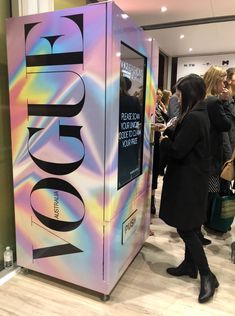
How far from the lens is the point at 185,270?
223cm

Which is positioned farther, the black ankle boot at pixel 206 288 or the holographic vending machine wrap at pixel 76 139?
the black ankle boot at pixel 206 288

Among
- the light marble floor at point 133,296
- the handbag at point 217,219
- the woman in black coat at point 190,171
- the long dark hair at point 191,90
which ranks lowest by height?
the light marble floor at point 133,296

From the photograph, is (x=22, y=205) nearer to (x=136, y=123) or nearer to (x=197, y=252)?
(x=136, y=123)

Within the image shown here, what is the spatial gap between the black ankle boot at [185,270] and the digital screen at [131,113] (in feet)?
2.62

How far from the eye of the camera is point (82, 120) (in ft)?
5.72

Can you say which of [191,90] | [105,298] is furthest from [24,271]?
[191,90]

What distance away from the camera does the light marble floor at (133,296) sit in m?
1.84

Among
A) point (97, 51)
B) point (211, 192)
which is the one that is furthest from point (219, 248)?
point (97, 51)

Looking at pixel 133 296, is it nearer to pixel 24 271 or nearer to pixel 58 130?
pixel 24 271

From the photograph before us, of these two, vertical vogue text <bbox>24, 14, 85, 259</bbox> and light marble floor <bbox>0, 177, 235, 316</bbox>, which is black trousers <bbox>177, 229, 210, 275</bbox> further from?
vertical vogue text <bbox>24, 14, 85, 259</bbox>

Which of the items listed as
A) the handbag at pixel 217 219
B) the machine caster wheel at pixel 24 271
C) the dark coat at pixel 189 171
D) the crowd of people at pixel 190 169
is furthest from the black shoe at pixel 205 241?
the machine caster wheel at pixel 24 271

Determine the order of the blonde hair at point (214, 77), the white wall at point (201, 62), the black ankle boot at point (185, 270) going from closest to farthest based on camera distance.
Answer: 1. the black ankle boot at point (185, 270)
2. the blonde hair at point (214, 77)
3. the white wall at point (201, 62)

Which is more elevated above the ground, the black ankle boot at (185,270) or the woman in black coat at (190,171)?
the woman in black coat at (190,171)

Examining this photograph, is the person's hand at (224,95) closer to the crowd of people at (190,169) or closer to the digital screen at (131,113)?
the crowd of people at (190,169)
